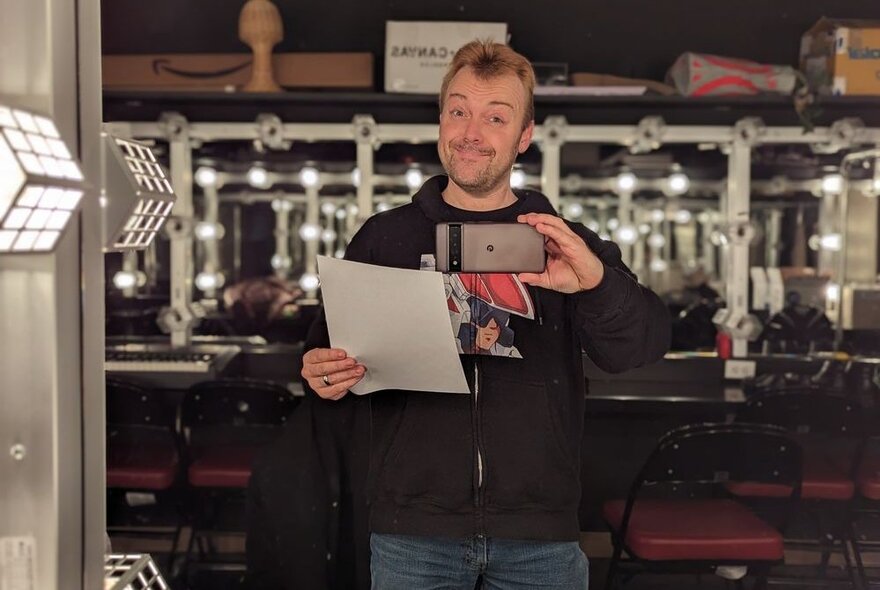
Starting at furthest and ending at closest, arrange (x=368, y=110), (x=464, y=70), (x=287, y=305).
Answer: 1. (x=287, y=305)
2. (x=368, y=110)
3. (x=464, y=70)

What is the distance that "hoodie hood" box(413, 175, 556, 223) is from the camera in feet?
5.59

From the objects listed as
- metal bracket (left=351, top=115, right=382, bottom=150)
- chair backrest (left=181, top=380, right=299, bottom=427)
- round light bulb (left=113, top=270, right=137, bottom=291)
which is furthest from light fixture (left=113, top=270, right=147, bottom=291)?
chair backrest (left=181, top=380, right=299, bottom=427)

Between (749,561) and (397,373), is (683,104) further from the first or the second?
(397,373)

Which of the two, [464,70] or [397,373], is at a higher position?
[464,70]

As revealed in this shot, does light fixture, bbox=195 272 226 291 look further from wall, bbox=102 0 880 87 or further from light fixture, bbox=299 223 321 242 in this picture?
wall, bbox=102 0 880 87

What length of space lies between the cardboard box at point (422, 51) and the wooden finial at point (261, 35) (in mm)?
481

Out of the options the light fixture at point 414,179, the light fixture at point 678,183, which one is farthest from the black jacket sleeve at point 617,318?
the light fixture at point 678,183

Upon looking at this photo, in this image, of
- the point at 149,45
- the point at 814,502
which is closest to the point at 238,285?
the point at 149,45

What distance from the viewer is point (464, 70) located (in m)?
1.69

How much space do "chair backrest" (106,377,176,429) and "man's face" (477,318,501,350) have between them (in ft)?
6.27

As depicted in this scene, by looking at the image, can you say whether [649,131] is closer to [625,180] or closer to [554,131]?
[554,131]

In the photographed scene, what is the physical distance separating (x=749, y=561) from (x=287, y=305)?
2988 mm

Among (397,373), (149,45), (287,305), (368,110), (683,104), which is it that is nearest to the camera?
(397,373)

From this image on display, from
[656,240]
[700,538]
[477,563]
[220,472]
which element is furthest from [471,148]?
[656,240]
